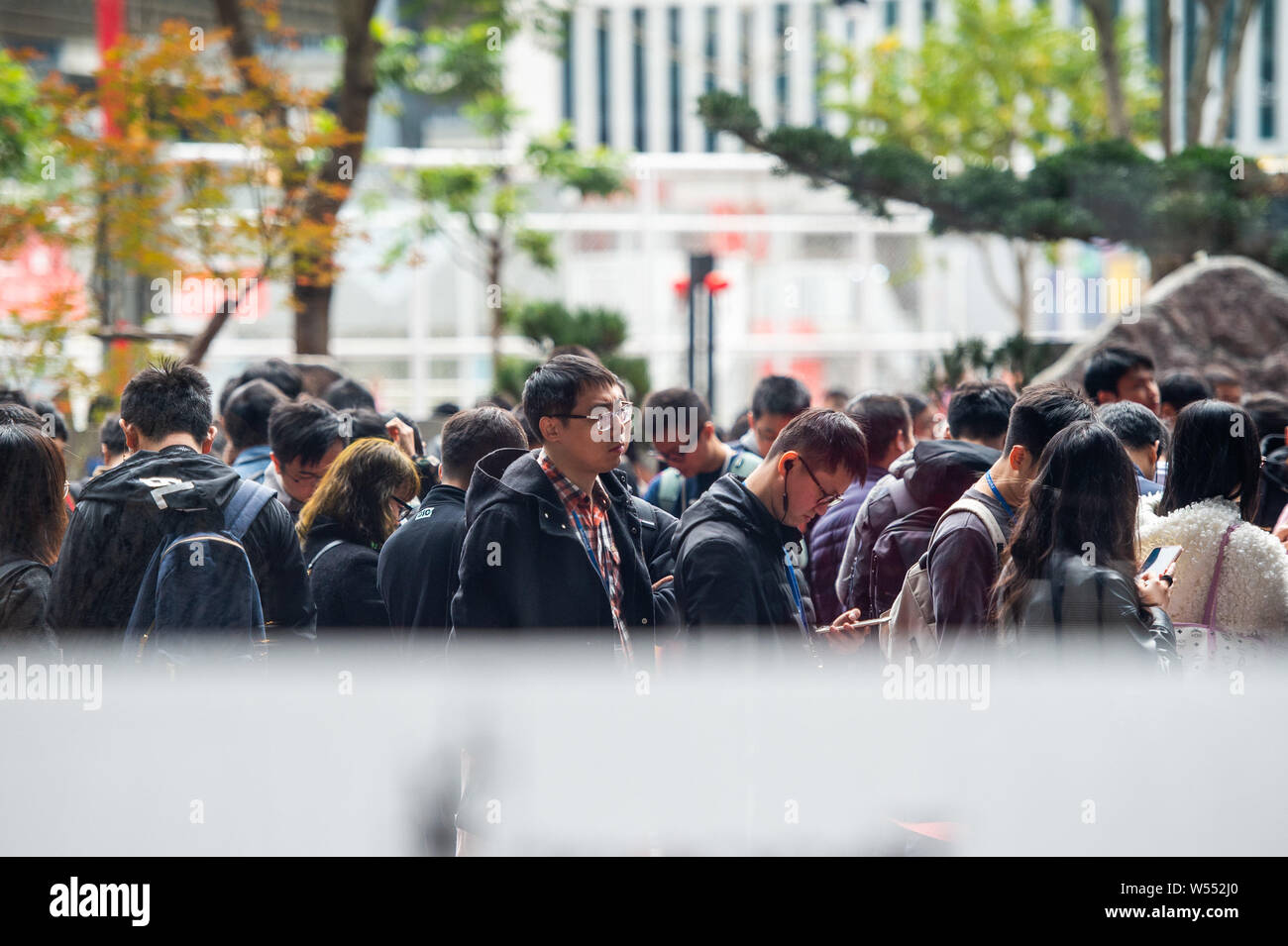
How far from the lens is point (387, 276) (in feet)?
70.6

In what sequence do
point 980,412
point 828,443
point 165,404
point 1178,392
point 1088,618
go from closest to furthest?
point 1088,618
point 828,443
point 165,404
point 980,412
point 1178,392

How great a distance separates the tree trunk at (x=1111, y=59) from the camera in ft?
33.8

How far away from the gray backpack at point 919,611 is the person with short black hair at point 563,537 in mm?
667

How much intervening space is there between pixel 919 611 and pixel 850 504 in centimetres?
155

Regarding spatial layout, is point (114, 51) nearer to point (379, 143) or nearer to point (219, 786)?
point (219, 786)

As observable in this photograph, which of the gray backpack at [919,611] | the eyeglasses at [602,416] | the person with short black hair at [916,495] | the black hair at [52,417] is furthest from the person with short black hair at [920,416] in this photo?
the black hair at [52,417]

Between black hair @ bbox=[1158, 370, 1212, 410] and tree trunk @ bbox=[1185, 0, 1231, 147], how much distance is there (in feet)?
18.6

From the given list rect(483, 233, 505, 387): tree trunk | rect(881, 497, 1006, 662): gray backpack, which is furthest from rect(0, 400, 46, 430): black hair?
rect(483, 233, 505, 387): tree trunk

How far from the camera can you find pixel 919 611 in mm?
3387

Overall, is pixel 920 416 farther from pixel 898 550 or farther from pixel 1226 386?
pixel 898 550

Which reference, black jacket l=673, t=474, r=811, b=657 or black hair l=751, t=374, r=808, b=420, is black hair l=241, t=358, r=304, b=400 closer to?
black hair l=751, t=374, r=808, b=420

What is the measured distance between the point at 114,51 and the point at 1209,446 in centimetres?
891

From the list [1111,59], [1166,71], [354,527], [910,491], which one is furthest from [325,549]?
[1166,71]

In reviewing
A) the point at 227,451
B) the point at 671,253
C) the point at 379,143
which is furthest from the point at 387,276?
the point at 227,451
